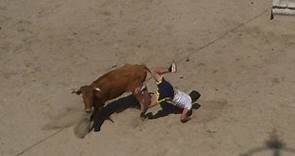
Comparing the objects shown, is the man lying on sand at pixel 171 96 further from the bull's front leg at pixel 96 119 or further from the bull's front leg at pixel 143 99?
the bull's front leg at pixel 96 119

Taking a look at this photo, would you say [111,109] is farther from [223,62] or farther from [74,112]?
[223,62]

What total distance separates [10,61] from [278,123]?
14.7ft

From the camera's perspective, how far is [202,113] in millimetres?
8695

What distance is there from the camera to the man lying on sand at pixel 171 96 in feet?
27.3

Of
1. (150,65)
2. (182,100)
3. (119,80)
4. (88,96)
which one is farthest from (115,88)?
(150,65)

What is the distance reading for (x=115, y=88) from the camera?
835 cm

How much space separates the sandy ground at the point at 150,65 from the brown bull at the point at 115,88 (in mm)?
386

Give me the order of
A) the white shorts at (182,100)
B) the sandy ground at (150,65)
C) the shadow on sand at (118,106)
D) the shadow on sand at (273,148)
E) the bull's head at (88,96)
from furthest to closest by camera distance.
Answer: the shadow on sand at (118,106), the white shorts at (182,100), the sandy ground at (150,65), the bull's head at (88,96), the shadow on sand at (273,148)

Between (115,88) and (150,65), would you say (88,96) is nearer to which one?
(115,88)

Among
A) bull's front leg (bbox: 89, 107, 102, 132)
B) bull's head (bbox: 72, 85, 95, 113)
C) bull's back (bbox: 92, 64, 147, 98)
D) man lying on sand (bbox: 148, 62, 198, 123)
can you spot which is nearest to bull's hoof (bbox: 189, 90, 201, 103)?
man lying on sand (bbox: 148, 62, 198, 123)

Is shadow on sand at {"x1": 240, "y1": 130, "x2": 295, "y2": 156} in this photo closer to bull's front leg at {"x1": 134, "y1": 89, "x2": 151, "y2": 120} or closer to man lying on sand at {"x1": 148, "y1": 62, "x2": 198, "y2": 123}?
man lying on sand at {"x1": 148, "y1": 62, "x2": 198, "y2": 123}

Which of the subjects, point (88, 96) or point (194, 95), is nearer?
point (88, 96)

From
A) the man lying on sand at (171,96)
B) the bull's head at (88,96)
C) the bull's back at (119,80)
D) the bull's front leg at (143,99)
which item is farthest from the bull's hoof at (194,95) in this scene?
the bull's head at (88,96)

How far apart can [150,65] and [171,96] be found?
164cm
